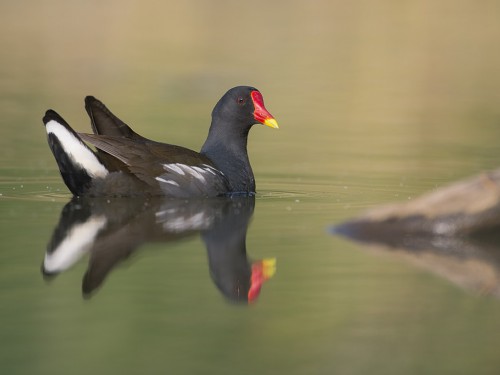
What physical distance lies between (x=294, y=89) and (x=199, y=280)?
11387mm

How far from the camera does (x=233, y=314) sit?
554 centimetres

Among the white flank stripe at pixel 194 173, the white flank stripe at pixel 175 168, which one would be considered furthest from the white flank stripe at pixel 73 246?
the white flank stripe at pixel 194 173

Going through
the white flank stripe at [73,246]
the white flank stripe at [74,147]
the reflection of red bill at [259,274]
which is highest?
the white flank stripe at [74,147]

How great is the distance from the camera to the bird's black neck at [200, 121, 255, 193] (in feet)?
30.6

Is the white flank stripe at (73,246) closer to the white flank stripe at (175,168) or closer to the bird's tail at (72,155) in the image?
the bird's tail at (72,155)

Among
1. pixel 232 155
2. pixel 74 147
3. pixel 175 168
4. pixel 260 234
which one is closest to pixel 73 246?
pixel 260 234

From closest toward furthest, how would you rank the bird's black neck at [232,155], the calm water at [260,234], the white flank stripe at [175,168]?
the calm water at [260,234] < the white flank stripe at [175,168] < the bird's black neck at [232,155]

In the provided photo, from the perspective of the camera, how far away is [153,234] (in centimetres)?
746

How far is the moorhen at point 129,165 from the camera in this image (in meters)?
8.41

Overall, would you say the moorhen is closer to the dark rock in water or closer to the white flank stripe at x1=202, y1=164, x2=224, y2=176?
the white flank stripe at x1=202, y1=164, x2=224, y2=176

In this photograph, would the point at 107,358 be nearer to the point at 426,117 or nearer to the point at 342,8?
the point at 426,117

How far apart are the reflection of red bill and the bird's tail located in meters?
2.09

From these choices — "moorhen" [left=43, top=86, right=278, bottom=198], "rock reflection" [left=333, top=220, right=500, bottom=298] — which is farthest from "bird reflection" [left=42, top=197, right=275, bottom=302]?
"rock reflection" [left=333, top=220, right=500, bottom=298]

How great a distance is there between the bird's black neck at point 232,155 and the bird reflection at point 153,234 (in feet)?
0.74
